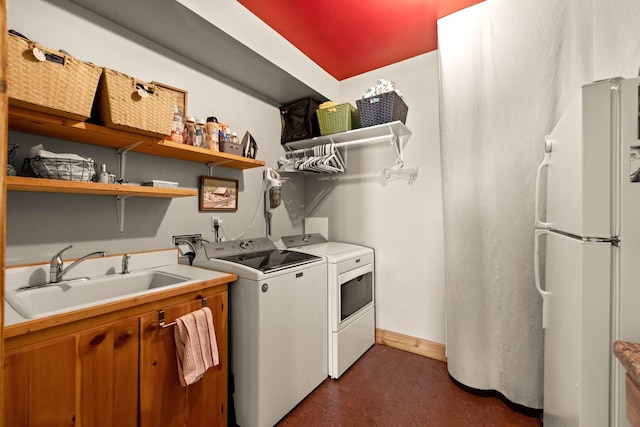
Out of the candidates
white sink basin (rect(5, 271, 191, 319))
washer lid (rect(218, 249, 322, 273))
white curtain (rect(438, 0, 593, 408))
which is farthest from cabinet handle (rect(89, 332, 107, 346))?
white curtain (rect(438, 0, 593, 408))

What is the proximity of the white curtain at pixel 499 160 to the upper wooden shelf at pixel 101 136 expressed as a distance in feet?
5.44

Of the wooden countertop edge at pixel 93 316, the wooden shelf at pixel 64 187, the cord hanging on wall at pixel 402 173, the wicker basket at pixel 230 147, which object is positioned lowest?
the wooden countertop edge at pixel 93 316

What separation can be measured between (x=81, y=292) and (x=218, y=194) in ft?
3.47

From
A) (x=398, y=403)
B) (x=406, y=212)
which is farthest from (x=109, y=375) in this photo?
(x=406, y=212)

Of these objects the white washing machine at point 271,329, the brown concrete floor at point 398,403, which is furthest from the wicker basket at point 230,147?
the brown concrete floor at point 398,403

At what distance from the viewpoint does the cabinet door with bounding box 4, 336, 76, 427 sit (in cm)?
85

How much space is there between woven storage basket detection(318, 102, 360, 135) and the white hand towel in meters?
1.83

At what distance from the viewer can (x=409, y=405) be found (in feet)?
5.84

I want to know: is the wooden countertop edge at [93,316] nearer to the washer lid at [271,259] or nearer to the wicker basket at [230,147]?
the washer lid at [271,259]

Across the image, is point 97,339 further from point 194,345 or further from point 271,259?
point 271,259

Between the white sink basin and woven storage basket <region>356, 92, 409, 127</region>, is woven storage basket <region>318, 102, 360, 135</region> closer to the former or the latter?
woven storage basket <region>356, 92, 409, 127</region>

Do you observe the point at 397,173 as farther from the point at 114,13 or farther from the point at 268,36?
the point at 114,13

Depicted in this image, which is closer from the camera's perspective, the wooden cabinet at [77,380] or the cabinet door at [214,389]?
the wooden cabinet at [77,380]

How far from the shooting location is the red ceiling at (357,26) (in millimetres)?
1853
